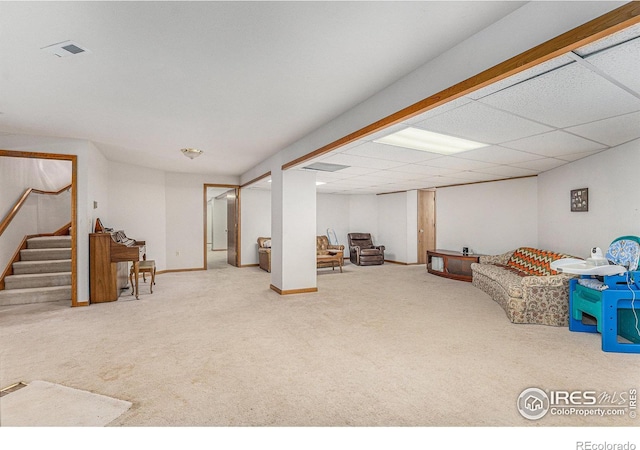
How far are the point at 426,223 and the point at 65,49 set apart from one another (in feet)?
28.5

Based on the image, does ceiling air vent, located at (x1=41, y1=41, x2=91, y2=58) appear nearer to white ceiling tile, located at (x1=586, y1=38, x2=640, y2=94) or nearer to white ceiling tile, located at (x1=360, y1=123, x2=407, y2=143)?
white ceiling tile, located at (x1=360, y1=123, x2=407, y2=143)

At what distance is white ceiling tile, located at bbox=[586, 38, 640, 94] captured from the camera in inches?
68.7

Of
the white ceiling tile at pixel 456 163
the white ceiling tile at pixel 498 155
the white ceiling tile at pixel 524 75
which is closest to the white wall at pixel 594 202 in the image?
the white ceiling tile at pixel 498 155

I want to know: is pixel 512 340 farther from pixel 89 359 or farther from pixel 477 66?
pixel 89 359

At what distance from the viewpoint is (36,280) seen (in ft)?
16.7

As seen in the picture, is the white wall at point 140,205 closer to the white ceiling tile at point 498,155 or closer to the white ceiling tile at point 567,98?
the white ceiling tile at point 498,155

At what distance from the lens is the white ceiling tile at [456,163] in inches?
184

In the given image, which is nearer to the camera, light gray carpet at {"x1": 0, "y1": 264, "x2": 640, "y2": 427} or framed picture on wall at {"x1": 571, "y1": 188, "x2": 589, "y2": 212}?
light gray carpet at {"x1": 0, "y1": 264, "x2": 640, "y2": 427}

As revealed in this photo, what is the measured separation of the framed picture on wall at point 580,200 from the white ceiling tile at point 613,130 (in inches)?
37.5

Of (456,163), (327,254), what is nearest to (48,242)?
(327,254)

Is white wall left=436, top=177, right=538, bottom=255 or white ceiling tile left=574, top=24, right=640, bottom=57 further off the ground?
white ceiling tile left=574, top=24, right=640, bottom=57

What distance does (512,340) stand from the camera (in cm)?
325

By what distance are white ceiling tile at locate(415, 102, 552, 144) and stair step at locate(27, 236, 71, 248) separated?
665 centimetres

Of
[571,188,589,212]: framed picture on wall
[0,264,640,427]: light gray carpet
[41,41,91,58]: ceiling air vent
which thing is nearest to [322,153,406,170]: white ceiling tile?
[0,264,640,427]: light gray carpet
